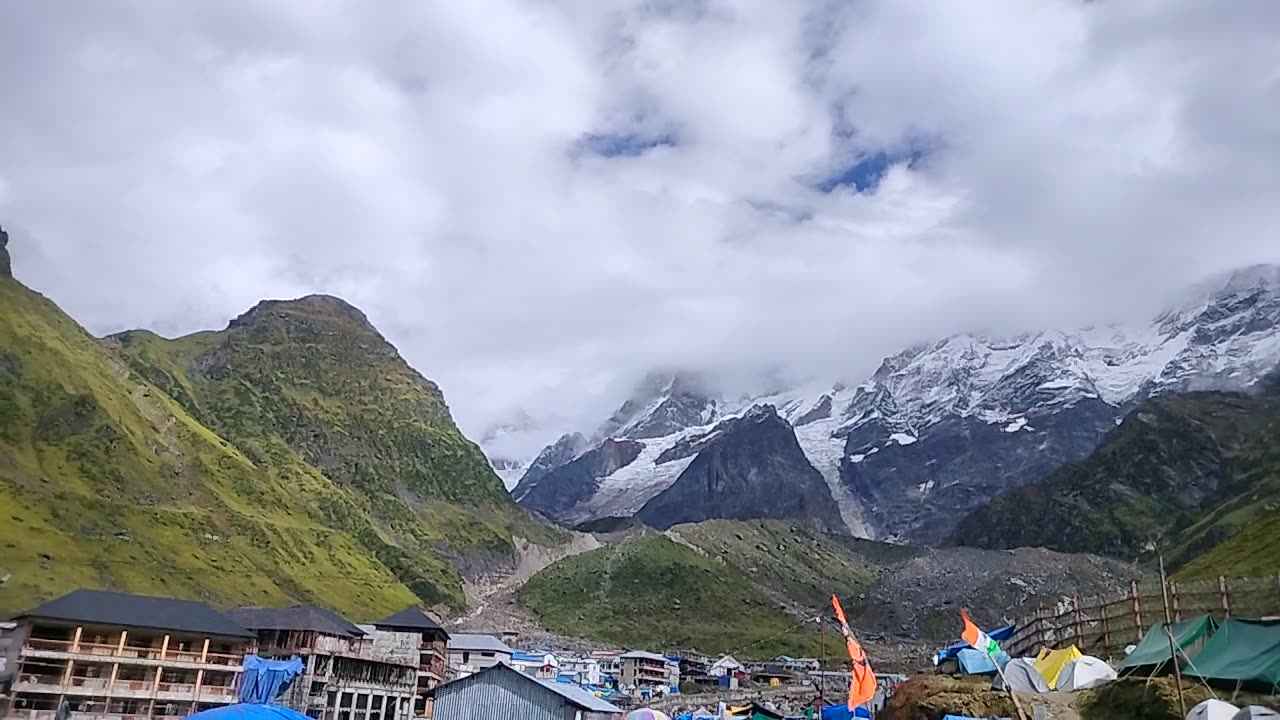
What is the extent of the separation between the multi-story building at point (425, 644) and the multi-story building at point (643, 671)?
43.6 meters

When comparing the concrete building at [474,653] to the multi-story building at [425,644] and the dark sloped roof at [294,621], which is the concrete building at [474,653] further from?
the dark sloped roof at [294,621]

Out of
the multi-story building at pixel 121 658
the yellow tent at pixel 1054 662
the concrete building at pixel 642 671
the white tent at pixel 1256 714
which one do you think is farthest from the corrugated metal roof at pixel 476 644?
the white tent at pixel 1256 714

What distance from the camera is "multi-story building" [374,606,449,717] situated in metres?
92.5

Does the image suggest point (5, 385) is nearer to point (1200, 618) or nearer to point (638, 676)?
point (638, 676)

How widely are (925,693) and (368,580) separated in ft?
561

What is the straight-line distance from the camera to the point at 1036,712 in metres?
30.7

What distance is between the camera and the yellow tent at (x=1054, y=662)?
39031mm

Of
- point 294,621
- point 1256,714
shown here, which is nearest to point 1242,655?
point 1256,714

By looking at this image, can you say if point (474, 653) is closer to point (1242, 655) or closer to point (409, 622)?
point (409, 622)

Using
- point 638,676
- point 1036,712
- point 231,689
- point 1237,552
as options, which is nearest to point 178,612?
point 231,689

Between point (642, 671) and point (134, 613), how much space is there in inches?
3364

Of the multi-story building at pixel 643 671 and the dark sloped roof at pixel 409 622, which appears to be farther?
the multi-story building at pixel 643 671

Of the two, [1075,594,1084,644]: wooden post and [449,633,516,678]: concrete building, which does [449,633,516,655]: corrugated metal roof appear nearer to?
[449,633,516,678]: concrete building

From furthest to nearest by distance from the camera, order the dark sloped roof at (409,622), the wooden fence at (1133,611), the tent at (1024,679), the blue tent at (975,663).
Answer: the dark sloped roof at (409,622), the blue tent at (975,663), the tent at (1024,679), the wooden fence at (1133,611)
